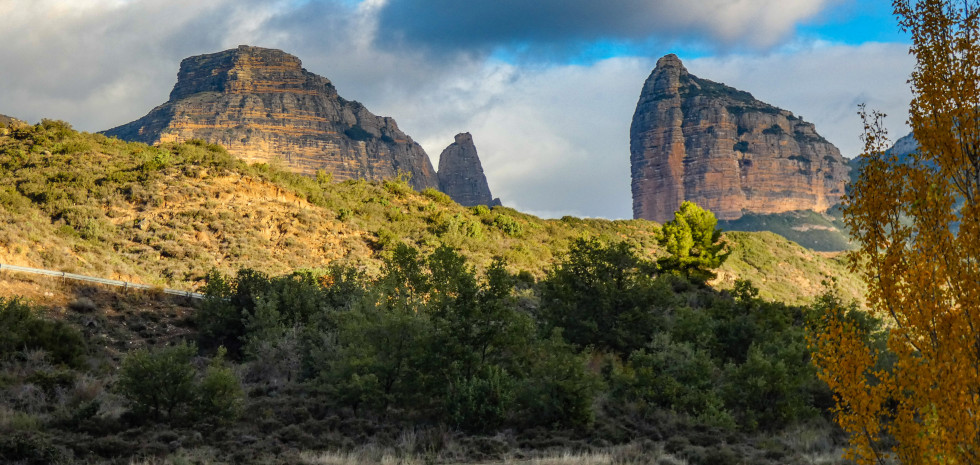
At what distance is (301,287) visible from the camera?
85.8 ft

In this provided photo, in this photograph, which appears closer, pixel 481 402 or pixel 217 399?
pixel 217 399

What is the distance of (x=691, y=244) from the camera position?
43.4m

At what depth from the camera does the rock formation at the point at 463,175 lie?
175 m

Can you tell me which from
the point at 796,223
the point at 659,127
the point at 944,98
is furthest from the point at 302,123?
the point at 944,98

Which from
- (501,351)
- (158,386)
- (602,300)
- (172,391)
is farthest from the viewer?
(602,300)

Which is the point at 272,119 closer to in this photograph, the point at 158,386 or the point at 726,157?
the point at 726,157

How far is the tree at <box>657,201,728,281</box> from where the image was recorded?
140ft

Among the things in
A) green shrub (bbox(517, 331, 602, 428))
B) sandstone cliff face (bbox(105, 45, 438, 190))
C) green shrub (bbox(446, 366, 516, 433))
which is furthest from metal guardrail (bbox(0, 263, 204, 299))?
sandstone cliff face (bbox(105, 45, 438, 190))

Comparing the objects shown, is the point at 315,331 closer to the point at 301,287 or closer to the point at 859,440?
the point at 301,287

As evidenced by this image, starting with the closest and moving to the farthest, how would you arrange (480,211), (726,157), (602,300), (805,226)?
(602,300)
(480,211)
(805,226)
(726,157)

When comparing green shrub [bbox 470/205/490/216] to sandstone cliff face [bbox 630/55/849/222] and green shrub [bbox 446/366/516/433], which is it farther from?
sandstone cliff face [bbox 630/55/849/222]

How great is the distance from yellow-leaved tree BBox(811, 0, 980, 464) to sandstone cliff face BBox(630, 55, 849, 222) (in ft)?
480

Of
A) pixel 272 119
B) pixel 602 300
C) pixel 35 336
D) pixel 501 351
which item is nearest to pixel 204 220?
pixel 35 336

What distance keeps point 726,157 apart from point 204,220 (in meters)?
134
